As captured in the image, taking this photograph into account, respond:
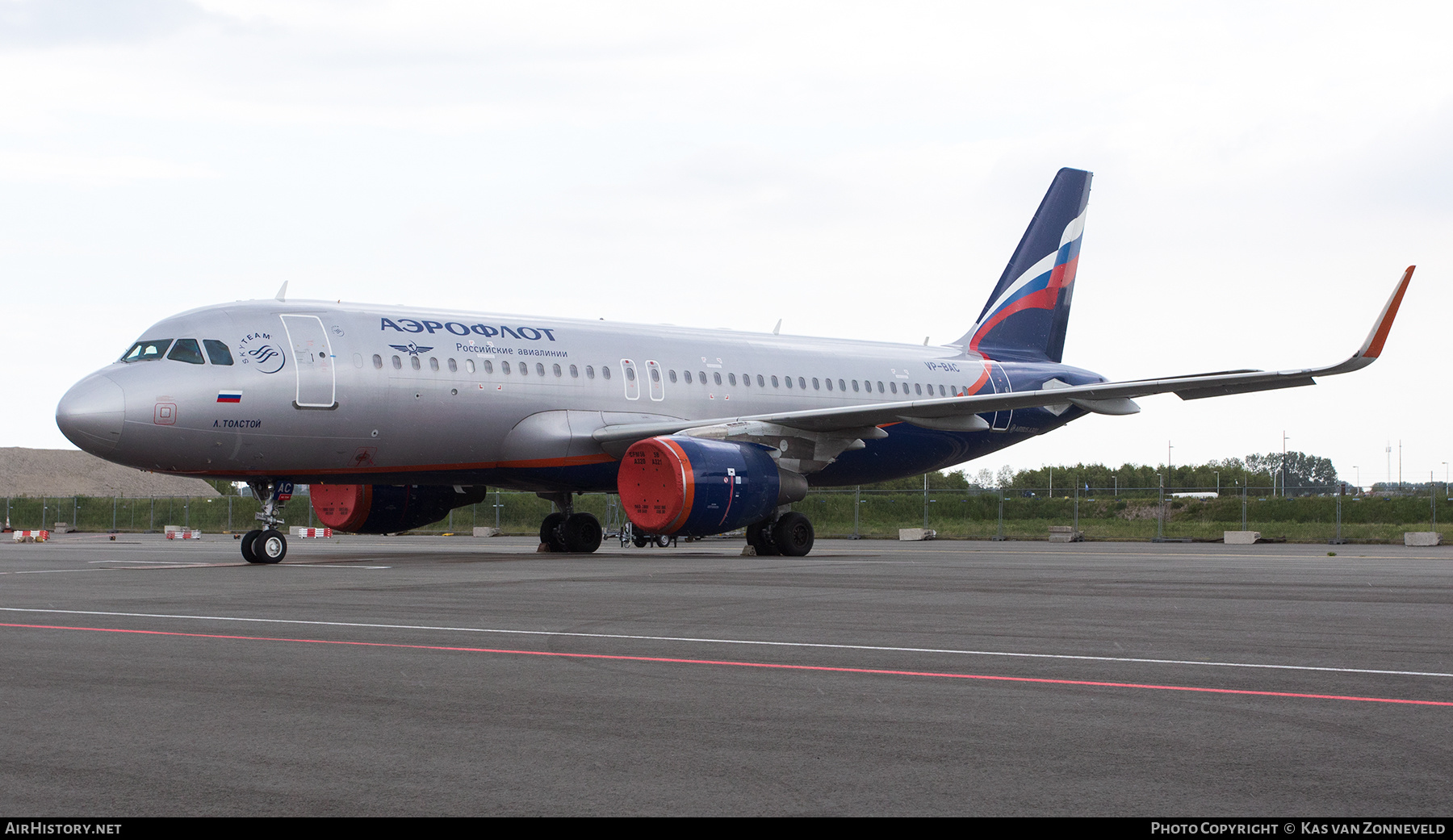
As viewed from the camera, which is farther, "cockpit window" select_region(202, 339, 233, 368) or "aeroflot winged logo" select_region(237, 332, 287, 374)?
"aeroflot winged logo" select_region(237, 332, 287, 374)

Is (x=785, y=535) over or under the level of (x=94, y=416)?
under

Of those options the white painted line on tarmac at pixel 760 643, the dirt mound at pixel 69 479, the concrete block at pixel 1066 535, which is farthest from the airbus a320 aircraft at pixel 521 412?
the dirt mound at pixel 69 479

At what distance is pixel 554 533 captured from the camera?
1019 inches

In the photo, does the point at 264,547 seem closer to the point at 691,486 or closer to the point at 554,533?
the point at 691,486

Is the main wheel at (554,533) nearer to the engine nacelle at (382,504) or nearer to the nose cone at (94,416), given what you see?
the engine nacelle at (382,504)

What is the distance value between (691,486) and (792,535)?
12.8 feet

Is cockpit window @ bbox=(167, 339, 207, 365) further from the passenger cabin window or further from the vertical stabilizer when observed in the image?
the vertical stabilizer

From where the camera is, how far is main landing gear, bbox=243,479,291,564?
20141 millimetres

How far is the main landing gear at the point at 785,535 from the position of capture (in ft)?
78.3

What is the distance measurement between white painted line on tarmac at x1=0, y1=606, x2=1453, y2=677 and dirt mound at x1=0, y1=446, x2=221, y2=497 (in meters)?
111

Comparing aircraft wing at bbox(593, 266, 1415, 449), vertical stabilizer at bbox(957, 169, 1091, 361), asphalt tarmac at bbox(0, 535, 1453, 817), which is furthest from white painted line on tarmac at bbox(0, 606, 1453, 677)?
vertical stabilizer at bbox(957, 169, 1091, 361)

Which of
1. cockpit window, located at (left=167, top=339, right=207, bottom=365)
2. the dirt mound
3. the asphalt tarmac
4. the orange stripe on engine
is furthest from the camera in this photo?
the dirt mound

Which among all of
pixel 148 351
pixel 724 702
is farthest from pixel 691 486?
pixel 724 702

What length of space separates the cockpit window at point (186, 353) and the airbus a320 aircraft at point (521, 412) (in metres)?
0.03
